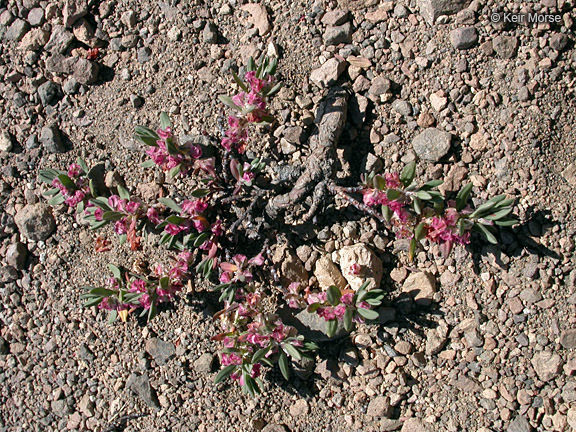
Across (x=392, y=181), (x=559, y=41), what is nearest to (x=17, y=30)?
(x=392, y=181)

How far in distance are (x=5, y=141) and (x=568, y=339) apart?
362 centimetres

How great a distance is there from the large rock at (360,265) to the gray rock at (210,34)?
1.56 meters

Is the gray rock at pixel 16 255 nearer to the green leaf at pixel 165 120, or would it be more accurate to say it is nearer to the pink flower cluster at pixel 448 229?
the green leaf at pixel 165 120

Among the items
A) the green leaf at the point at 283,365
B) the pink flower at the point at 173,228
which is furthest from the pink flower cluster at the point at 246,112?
the green leaf at the point at 283,365

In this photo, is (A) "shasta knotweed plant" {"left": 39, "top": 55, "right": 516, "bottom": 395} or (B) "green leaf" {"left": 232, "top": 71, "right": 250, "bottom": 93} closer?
(A) "shasta knotweed plant" {"left": 39, "top": 55, "right": 516, "bottom": 395}

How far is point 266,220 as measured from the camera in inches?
125

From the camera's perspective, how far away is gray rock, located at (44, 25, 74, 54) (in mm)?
3549

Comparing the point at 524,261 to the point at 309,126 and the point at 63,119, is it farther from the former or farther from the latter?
the point at 63,119

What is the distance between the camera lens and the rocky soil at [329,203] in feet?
9.64

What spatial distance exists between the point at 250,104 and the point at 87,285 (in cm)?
157

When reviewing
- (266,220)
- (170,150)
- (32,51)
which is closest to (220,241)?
(266,220)

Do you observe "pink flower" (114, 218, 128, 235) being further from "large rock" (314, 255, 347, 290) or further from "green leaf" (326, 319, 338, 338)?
"green leaf" (326, 319, 338, 338)

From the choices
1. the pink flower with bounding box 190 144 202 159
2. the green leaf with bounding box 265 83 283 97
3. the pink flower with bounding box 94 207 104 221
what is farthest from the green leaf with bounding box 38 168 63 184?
the green leaf with bounding box 265 83 283 97

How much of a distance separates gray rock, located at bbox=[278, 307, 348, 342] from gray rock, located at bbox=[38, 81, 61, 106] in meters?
2.14
